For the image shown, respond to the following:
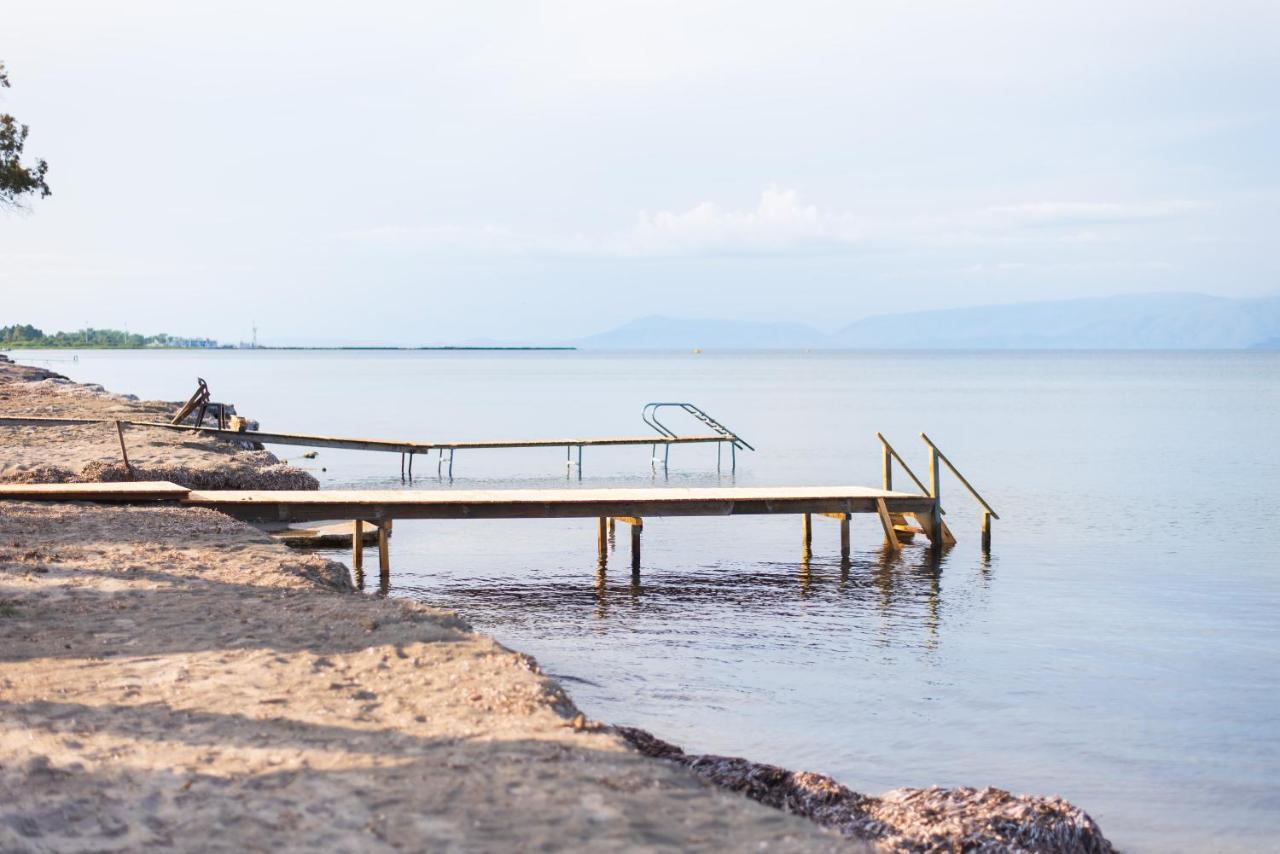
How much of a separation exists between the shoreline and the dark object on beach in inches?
0.8

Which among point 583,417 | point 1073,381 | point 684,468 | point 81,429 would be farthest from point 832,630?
point 1073,381

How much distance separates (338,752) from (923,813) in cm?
345

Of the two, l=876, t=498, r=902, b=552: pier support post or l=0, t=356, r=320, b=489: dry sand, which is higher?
l=0, t=356, r=320, b=489: dry sand

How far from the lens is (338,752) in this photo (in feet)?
22.8

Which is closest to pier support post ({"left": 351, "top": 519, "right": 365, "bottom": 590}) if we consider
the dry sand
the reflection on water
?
the reflection on water

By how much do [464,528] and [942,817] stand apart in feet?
57.2

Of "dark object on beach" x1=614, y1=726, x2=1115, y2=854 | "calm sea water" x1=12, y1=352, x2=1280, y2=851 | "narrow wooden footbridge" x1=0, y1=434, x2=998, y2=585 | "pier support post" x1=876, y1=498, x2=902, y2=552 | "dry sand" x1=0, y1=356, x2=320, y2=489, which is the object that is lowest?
"calm sea water" x1=12, y1=352, x2=1280, y2=851

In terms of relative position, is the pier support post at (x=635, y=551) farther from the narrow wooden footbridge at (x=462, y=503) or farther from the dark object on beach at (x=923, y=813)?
the dark object on beach at (x=923, y=813)

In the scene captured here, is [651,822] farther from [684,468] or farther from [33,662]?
[684,468]

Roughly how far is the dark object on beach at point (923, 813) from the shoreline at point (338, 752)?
2 centimetres

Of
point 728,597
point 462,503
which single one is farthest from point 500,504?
point 728,597

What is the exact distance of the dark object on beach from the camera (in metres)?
7.30

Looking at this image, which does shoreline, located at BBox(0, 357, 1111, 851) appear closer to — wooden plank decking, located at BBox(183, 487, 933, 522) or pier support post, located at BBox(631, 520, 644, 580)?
wooden plank decking, located at BBox(183, 487, 933, 522)

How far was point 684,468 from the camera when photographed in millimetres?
41438
